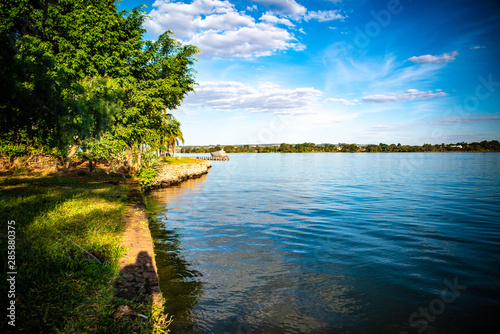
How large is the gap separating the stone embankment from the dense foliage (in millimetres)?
2964

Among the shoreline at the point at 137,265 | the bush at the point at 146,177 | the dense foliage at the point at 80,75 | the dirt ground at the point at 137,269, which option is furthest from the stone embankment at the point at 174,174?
the dirt ground at the point at 137,269

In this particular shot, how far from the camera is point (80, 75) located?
18422mm

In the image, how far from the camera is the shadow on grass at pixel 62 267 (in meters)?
3.65

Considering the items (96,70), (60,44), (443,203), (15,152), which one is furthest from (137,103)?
(443,203)

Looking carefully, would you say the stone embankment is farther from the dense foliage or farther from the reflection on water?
the reflection on water

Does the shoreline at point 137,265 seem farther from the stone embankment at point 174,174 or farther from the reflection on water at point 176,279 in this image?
the stone embankment at point 174,174

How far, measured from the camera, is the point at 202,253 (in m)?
9.52

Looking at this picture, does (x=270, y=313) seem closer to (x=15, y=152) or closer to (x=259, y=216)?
(x=259, y=216)

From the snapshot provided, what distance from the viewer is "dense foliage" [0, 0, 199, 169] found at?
29.5 ft

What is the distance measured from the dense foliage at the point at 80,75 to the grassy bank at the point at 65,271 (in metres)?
3.75

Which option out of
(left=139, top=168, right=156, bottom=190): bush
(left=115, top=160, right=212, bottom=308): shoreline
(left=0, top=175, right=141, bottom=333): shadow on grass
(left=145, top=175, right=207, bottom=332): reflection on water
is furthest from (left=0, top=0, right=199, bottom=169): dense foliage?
(left=145, top=175, right=207, bottom=332): reflection on water

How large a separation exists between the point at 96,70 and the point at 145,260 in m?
18.2

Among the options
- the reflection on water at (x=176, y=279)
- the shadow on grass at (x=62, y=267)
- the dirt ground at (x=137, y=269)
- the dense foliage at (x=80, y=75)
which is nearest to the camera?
the shadow on grass at (x=62, y=267)

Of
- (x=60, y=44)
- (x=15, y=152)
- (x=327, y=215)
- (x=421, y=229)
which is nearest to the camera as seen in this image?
(x=421, y=229)
